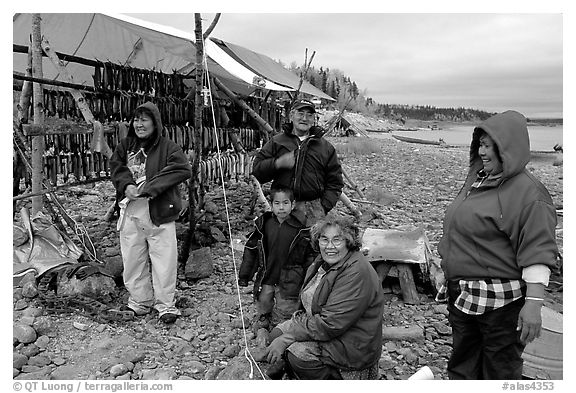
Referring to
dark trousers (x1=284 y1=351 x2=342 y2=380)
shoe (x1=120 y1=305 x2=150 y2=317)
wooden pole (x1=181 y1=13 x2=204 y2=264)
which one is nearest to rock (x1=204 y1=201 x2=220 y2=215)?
wooden pole (x1=181 y1=13 x2=204 y2=264)

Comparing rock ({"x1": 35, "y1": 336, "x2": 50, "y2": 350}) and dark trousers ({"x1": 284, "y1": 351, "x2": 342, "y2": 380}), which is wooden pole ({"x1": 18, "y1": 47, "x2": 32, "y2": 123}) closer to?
rock ({"x1": 35, "y1": 336, "x2": 50, "y2": 350})

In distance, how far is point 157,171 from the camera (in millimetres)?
4113

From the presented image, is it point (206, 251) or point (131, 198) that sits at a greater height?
point (131, 198)

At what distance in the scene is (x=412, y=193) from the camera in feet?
39.3

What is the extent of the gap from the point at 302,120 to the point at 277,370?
2.01 metres

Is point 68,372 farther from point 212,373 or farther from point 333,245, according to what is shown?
point 333,245

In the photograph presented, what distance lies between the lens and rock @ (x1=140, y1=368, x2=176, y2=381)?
3.43m

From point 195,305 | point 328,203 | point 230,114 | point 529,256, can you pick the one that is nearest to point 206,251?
point 195,305

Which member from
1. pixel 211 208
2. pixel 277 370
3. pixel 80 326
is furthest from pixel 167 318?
pixel 211 208

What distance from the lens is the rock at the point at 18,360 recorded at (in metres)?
3.39

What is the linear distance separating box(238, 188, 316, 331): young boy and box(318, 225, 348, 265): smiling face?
688 millimetres

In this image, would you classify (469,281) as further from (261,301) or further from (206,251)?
(206,251)

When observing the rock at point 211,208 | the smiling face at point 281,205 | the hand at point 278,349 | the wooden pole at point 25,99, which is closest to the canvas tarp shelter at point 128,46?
the wooden pole at point 25,99

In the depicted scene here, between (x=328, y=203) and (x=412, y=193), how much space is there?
334 inches
